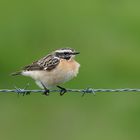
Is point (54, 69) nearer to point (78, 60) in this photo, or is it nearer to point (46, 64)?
point (46, 64)

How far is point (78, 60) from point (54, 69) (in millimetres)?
5982

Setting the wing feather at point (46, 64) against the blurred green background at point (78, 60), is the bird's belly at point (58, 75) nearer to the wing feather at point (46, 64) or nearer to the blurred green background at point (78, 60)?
the wing feather at point (46, 64)

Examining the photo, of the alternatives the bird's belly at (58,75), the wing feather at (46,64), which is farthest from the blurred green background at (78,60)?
the bird's belly at (58,75)

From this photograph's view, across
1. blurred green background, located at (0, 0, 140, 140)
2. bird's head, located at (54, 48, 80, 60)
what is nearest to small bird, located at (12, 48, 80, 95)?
bird's head, located at (54, 48, 80, 60)

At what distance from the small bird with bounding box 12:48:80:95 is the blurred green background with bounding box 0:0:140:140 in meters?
2.32

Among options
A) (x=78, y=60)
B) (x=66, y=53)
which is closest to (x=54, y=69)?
(x=66, y=53)

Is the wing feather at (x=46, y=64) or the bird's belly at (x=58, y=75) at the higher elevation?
the wing feather at (x=46, y=64)

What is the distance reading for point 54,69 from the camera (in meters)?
15.5

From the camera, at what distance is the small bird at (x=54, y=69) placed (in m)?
15.4

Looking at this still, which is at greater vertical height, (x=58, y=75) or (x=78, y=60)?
(x=78, y=60)

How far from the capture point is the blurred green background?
59.8 ft

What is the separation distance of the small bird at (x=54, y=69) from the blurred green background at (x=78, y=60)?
232 centimetres

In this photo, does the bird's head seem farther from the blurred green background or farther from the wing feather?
the blurred green background
